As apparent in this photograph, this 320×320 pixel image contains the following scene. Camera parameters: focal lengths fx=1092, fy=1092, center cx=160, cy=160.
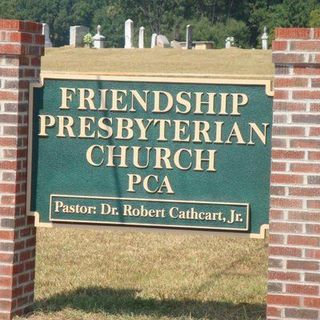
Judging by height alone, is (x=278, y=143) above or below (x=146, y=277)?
above

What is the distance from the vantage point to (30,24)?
8148 millimetres

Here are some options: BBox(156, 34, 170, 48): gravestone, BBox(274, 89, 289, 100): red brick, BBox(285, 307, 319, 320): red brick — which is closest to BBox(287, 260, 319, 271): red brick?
BBox(285, 307, 319, 320): red brick

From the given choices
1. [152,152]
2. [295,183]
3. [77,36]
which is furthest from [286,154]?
[77,36]

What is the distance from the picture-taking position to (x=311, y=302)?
25.0ft

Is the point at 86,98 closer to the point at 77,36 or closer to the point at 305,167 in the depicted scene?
the point at 305,167

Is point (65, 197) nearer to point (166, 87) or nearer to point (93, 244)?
point (166, 87)

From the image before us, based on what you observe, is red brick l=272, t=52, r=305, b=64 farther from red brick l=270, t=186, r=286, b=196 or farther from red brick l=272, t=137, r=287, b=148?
red brick l=270, t=186, r=286, b=196

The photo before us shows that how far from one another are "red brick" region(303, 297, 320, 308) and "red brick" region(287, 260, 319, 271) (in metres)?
0.21

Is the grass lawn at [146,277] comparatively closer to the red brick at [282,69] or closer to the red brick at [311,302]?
the red brick at [311,302]

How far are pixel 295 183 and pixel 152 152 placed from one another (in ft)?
3.75

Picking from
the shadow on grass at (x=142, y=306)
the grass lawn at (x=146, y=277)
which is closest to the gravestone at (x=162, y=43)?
the grass lawn at (x=146, y=277)

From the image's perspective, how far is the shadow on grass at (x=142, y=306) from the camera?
8586 millimetres

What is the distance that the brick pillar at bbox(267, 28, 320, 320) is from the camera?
755cm

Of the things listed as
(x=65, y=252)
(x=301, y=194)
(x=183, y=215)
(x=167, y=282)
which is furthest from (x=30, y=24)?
(x=65, y=252)
